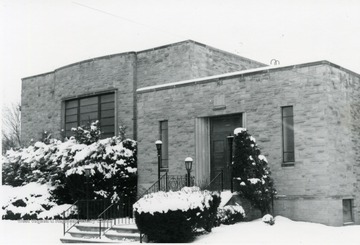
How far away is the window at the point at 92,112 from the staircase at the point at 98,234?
27.5 feet

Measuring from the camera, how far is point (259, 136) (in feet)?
64.4

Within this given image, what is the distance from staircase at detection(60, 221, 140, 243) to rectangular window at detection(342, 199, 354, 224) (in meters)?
7.08

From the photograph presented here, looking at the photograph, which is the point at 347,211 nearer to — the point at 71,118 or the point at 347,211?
the point at 347,211

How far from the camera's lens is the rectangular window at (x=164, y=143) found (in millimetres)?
22422

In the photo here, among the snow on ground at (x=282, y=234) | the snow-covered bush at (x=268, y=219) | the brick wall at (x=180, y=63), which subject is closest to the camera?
the snow on ground at (x=282, y=234)

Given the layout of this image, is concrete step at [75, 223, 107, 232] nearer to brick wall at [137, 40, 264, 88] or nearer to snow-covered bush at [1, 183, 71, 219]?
snow-covered bush at [1, 183, 71, 219]

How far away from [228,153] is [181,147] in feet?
6.32

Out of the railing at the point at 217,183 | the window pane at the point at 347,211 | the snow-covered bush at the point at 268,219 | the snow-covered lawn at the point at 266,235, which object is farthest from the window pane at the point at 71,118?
the window pane at the point at 347,211

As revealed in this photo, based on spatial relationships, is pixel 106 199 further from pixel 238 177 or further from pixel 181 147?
pixel 238 177

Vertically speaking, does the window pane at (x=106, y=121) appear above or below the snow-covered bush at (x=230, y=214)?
above

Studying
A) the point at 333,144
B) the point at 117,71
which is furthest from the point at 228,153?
the point at 117,71

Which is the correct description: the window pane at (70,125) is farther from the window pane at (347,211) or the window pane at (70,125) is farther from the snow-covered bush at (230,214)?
the window pane at (347,211)

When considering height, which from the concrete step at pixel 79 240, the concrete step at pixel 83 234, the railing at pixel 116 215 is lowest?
the concrete step at pixel 79 240

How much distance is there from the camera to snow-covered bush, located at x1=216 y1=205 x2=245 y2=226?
17.7 m
